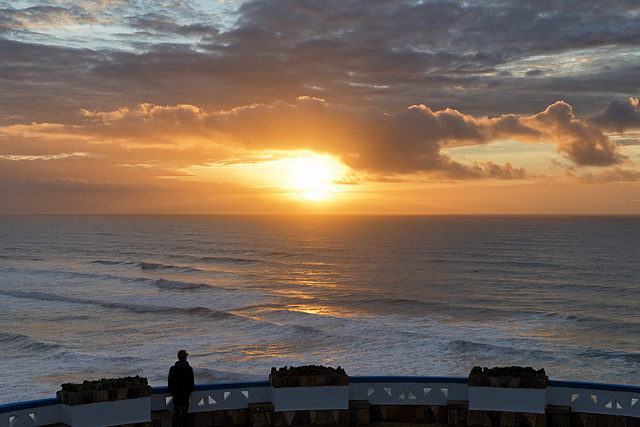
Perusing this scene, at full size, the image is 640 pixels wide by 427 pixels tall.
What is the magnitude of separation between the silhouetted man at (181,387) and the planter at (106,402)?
49cm

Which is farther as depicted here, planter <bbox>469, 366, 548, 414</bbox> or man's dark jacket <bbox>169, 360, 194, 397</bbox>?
planter <bbox>469, 366, 548, 414</bbox>

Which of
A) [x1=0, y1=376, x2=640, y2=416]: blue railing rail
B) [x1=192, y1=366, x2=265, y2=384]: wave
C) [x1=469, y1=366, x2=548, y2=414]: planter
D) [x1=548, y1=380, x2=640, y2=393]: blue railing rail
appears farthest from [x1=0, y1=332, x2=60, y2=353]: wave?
[x1=548, y1=380, x2=640, y2=393]: blue railing rail

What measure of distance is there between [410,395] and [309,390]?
2.32 m

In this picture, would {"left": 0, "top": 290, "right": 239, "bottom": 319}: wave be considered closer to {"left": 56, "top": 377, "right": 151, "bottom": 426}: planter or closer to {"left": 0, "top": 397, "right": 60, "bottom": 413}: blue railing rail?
{"left": 56, "top": 377, "right": 151, "bottom": 426}: planter

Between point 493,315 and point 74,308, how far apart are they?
30.9 m

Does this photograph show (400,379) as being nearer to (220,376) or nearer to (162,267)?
(220,376)

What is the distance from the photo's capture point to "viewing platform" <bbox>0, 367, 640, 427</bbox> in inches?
450

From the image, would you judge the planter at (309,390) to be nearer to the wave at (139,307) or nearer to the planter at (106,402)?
the planter at (106,402)

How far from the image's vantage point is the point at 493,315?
44.6m

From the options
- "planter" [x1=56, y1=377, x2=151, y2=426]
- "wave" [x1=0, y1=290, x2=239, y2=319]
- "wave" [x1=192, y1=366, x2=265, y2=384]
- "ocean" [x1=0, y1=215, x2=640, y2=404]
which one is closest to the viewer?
"planter" [x1=56, y1=377, x2=151, y2=426]

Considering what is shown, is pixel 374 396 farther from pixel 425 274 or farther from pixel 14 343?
pixel 425 274

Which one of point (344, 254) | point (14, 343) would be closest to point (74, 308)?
point (14, 343)

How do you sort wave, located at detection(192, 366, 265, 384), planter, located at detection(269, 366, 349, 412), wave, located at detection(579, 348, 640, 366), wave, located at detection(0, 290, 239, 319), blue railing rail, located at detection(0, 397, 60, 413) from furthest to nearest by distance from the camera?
1. wave, located at detection(0, 290, 239, 319)
2. wave, located at detection(579, 348, 640, 366)
3. wave, located at detection(192, 366, 265, 384)
4. planter, located at detection(269, 366, 349, 412)
5. blue railing rail, located at detection(0, 397, 60, 413)

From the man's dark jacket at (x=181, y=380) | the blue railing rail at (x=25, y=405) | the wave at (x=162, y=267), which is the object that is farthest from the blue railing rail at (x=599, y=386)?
the wave at (x=162, y=267)
